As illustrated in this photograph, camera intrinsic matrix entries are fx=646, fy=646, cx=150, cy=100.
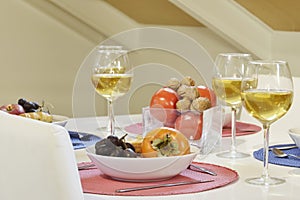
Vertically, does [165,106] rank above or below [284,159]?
above

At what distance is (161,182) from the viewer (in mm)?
1319

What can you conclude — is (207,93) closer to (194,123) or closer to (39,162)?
(194,123)

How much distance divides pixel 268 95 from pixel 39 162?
57 cm

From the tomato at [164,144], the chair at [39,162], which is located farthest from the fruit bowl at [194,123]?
the chair at [39,162]

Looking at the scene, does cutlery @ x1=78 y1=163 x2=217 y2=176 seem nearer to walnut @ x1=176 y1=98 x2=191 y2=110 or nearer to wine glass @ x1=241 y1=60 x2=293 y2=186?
wine glass @ x1=241 y1=60 x2=293 y2=186

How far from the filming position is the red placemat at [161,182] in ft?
4.08

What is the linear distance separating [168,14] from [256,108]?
2109mm

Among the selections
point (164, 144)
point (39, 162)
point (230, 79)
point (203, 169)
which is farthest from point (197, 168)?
point (39, 162)

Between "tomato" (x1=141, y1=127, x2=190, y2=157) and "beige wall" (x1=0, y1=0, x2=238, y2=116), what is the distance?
2.11 m

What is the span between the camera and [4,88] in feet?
11.9

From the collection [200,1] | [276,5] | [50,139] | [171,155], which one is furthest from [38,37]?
[50,139]

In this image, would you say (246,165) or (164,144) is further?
(246,165)

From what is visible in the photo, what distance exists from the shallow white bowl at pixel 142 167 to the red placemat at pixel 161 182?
0.01 meters

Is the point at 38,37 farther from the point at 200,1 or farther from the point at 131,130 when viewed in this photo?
the point at 131,130
